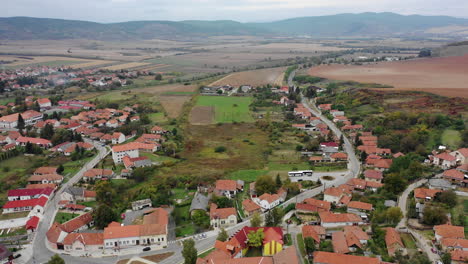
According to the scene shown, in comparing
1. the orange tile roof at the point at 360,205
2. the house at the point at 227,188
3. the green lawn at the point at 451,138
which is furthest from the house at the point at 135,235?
the green lawn at the point at 451,138

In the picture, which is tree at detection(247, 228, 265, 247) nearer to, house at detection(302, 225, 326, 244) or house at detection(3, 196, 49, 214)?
house at detection(302, 225, 326, 244)

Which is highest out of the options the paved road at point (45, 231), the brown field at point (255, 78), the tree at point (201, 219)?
the brown field at point (255, 78)

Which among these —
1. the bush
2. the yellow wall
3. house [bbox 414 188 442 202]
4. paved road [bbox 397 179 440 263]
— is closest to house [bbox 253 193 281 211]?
the yellow wall

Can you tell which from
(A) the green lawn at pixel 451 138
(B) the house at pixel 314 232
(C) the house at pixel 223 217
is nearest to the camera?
(B) the house at pixel 314 232

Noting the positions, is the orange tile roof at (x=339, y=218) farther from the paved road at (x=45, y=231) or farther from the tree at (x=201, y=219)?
the paved road at (x=45, y=231)

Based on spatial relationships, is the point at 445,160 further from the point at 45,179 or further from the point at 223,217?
the point at 45,179

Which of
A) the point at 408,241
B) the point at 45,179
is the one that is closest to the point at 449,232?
the point at 408,241
